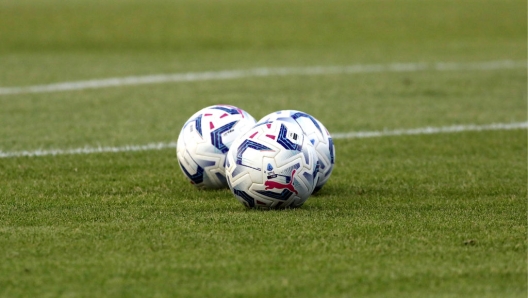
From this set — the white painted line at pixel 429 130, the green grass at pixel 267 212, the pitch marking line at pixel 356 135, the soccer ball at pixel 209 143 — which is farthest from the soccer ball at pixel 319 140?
the white painted line at pixel 429 130

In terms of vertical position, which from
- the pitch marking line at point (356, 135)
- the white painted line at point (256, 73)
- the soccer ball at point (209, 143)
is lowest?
the white painted line at point (256, 73)

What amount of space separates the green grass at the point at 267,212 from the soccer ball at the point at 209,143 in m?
0.16

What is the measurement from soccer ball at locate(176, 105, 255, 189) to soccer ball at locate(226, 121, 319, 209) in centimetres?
62

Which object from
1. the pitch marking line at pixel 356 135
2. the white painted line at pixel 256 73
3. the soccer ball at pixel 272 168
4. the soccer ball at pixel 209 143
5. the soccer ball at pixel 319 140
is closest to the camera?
the soccer ball at pixel 272 168

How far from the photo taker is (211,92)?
13.5 meters

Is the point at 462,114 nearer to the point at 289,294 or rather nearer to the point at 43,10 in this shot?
the point at 289,294

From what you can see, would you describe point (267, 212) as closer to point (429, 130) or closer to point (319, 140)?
point (319, 140)

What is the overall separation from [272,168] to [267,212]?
33cm

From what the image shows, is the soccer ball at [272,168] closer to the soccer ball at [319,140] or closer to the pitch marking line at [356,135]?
the soccer ball at [319,140]

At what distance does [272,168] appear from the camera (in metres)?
6.10

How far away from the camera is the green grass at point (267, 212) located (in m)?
4.64

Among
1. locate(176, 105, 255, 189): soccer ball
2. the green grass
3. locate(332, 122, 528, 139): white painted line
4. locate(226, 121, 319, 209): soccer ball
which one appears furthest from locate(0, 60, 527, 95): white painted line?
locate(226, 121, 319, 209): soccer ball

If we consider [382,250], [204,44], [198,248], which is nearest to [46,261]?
[198,248]

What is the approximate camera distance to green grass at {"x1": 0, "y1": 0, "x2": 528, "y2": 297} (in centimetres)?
464
